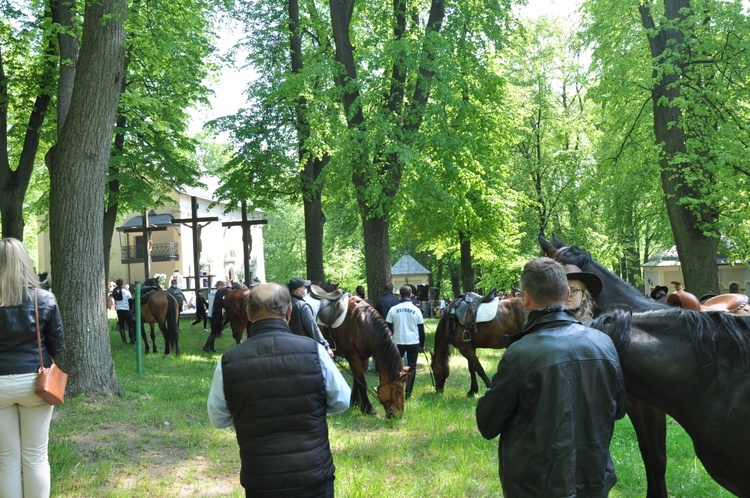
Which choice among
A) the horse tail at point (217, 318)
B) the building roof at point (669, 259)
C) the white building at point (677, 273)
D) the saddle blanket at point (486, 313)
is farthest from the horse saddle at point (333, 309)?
the white building at point (677, 273)

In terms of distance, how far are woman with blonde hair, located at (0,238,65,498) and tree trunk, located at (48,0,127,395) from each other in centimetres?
472

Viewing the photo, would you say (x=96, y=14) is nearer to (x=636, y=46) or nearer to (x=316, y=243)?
(x=316, y=243)

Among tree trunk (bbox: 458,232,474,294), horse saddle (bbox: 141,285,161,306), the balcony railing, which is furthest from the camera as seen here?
the balcony railing

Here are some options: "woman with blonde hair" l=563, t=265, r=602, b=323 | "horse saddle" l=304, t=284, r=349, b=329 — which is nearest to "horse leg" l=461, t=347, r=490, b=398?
"horse saddle" l=304, t=284, r=349, b=329

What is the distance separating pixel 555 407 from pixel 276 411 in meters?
1.41

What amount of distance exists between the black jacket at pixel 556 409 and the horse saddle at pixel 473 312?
869 cm

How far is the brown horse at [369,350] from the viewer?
9.17 metres

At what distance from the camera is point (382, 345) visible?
9352 millimetres

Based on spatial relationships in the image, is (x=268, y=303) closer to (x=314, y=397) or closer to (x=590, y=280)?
(x=314, y=397)

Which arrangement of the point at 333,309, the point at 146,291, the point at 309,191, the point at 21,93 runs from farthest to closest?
the point at 309,191, the point at 146,291, the point at 21,93, the point at 333,309

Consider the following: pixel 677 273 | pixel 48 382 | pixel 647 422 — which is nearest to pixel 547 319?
pixel 647 422

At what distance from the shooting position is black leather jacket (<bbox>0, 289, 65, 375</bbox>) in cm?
453

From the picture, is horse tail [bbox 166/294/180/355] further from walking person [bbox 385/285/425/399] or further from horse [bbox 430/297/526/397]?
horse [bbox 430/297/526/397]

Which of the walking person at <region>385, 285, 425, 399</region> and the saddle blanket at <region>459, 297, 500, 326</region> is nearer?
the saddle blanket at <region>459, 297, 500, 326</region>
